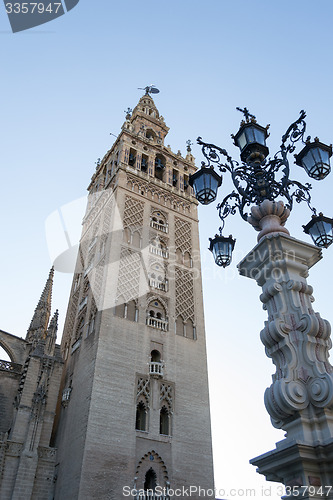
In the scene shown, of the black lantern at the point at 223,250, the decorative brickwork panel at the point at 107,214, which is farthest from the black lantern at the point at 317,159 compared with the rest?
the decorative brickwork panel at the point at 107,214

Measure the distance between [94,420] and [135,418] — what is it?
1.65 metres

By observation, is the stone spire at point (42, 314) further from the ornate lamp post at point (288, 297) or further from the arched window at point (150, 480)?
the ornate lamp post at point (288, 297)

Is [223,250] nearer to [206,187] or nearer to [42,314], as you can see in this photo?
[206,187]

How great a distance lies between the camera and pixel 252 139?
7273 millimetres

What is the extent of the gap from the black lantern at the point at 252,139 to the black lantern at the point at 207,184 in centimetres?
63

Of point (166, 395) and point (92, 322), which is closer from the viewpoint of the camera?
point (166, 395)

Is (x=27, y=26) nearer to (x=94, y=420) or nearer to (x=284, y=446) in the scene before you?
(x=284, y=446)

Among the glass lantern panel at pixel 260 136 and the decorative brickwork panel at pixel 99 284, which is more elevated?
the decorative brickwork panel at pixel 99 284

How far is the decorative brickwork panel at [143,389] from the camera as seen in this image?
16812mm

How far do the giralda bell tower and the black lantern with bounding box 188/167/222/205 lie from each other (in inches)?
431

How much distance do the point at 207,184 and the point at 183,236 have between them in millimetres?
17005

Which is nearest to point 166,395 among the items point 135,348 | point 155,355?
point 155,355

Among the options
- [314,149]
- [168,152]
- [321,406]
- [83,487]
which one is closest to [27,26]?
[314,149]

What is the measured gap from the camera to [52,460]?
1677 cm
